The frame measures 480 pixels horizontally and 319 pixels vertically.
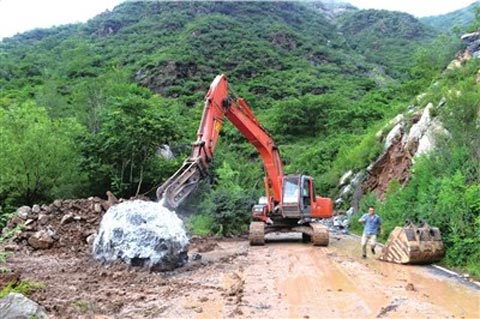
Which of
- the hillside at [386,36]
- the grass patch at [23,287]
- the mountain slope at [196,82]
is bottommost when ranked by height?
the grass patch at [23,287]

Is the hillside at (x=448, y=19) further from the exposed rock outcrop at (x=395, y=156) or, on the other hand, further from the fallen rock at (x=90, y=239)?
the fallen rock at (x=90, y=239)

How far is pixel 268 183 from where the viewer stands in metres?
17.3

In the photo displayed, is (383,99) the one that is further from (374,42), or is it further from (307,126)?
(374,42)

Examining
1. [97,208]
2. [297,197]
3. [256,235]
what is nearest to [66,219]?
[97,208]

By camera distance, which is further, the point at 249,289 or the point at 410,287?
the point at 249,289

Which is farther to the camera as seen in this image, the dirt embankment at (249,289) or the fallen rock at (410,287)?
the fallen rock at (410,287)

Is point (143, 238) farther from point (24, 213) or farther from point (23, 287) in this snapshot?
point (24, 213)

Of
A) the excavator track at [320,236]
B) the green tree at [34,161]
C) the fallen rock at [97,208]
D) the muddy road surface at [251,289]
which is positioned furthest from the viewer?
the green tree at [34,161]

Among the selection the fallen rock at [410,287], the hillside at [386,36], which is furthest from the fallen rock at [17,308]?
the hillside at [386,36]

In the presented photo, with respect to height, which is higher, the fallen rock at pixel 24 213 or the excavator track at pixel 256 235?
the fallen rock at pixel 24 213

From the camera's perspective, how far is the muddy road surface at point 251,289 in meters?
7.50

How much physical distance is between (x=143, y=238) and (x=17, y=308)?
480 centimetres

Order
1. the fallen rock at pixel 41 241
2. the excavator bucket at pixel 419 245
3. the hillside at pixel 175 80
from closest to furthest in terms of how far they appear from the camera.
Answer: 1. the excavator bucket at pixel 419 245
2. the fallen rock at pixel 41 241
3. the hillside at pixel 175 80

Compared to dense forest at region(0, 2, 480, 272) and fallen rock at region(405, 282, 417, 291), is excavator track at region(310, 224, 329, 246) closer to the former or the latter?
dense forest at region(0, 2, 480, 272)
